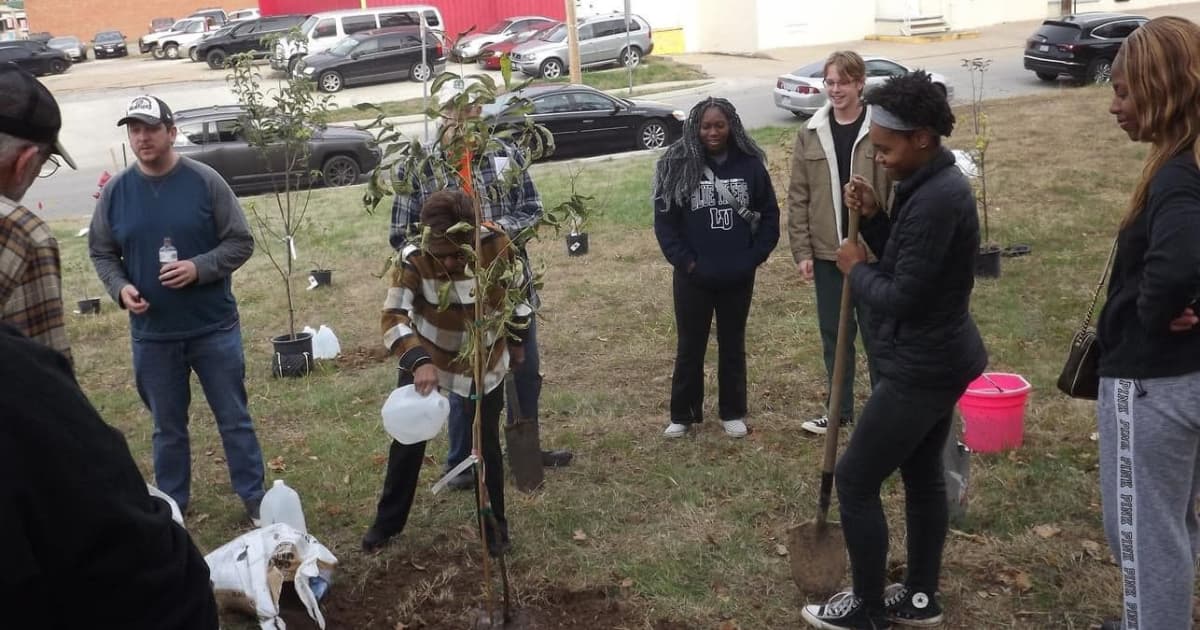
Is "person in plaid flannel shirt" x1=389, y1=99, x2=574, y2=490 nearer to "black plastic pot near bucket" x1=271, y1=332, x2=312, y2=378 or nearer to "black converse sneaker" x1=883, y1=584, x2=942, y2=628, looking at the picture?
"black converse sneaker" x1=883, y1=584, x2=942, y2=628

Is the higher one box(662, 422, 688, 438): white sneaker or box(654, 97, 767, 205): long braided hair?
box(654, 97, 767, 205): long braided hair

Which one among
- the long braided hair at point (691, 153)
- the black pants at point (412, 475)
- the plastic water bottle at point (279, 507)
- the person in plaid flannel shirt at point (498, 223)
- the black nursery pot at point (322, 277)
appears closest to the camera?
the black pants at point (412, 475)

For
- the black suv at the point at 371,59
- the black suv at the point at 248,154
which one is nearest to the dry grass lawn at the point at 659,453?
the black suv at the point at 248,154

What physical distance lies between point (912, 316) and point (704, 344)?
7.86 feet

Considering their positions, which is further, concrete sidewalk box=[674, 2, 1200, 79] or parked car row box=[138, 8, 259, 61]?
parked car row box=[138, 8, 259, 61]

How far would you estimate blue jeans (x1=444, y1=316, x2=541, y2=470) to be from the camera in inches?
196

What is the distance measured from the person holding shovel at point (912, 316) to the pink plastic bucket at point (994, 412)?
5.09 ft

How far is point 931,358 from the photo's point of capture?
3166mm

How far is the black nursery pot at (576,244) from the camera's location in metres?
9.94

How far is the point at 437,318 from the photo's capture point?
424 centimetres

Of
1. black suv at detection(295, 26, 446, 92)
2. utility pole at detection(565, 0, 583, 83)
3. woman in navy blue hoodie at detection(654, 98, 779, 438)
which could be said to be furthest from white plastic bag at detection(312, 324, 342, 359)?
black suv at detection(295, 26, 446, 92)

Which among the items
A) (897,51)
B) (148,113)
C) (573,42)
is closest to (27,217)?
(148,113)

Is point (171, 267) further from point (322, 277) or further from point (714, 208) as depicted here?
point (322, 277)

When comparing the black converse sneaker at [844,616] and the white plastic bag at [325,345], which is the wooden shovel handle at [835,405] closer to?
the black converse sneaker at [844,616]
